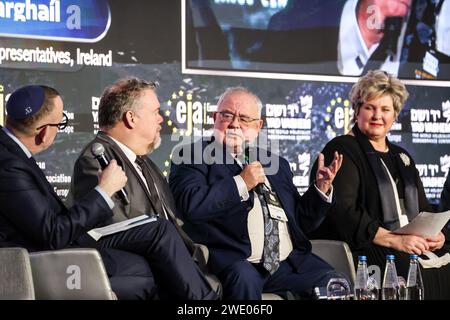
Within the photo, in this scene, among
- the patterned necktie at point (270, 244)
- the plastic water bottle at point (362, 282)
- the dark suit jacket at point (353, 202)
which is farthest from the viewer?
the dark suit jacket at point (353, 202)

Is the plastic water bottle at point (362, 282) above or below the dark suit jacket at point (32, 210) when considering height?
below

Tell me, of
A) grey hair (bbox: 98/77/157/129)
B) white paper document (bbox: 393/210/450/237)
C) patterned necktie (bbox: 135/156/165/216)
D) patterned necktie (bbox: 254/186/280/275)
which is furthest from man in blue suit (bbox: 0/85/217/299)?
white paper document (bbox: 393/210/450/237)

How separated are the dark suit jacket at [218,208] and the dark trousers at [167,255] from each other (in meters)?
0.45

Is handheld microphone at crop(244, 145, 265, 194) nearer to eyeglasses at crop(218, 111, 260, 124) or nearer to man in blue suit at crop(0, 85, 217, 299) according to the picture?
eyeglasses at crop(218, 111, 260, 124)

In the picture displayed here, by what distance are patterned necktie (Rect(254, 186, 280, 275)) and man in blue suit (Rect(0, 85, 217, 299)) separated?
23.5 inches

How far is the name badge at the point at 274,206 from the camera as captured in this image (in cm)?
486

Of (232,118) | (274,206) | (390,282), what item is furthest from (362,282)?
(232,118)

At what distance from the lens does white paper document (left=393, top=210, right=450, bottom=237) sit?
4.95 meters

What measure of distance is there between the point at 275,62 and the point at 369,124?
140 cm

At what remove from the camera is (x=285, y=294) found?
189 inches

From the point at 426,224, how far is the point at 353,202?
1.44 feet

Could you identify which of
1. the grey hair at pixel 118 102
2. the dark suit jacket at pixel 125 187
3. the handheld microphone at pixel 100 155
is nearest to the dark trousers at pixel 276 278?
the dark suit jacket at pixel 125 187

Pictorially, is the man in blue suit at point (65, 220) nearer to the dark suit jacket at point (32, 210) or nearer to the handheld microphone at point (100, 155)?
the dark suit jacket at point (32, 210)
